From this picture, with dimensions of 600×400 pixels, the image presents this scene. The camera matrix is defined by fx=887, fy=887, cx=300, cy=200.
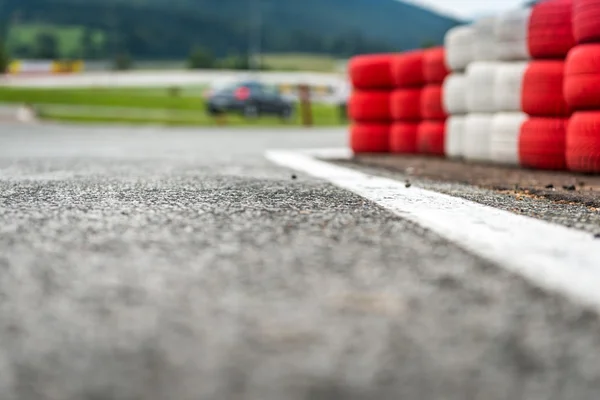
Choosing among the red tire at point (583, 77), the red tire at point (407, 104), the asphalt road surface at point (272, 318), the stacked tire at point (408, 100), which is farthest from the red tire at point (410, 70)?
the asphalt road surface at point (272, 318)

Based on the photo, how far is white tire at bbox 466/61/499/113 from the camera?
923 centimetres

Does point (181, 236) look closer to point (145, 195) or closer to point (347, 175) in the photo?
point (145, 195)

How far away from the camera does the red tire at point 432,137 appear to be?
10.8 m

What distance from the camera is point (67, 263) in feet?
7.79

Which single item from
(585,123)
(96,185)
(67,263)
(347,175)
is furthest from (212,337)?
(585,123)

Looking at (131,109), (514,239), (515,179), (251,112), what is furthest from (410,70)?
(131,109)

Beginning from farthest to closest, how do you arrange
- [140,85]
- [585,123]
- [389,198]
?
[140,85] → [585,123] → [389,198]

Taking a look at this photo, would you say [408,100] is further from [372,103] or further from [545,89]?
[545,89]

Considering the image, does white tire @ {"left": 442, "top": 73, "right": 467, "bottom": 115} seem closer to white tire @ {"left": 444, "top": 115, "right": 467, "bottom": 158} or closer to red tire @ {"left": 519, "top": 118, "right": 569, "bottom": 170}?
white tire @ {"left": 444, "top": 115, "right": 467, "bottom": 158}

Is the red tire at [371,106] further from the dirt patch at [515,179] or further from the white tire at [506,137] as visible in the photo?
the white tire at [506,137]

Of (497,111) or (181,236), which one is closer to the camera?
(181,236)

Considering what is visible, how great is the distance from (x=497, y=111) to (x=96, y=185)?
5.21 m

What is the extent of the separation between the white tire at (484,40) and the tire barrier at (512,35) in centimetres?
19

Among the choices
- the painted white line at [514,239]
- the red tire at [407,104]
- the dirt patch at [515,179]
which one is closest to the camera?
the painted white line at [514,239]
